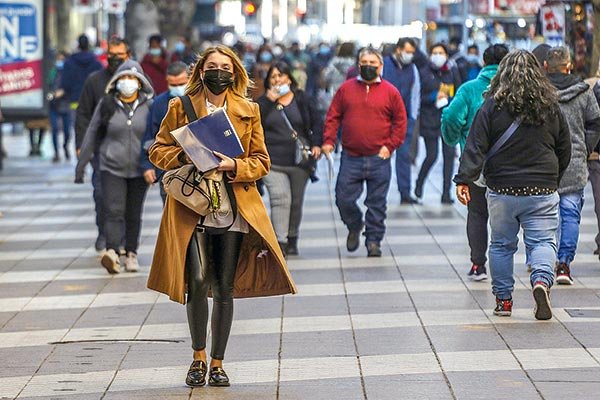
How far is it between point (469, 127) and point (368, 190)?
202cm

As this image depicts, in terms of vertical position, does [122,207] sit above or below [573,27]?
below

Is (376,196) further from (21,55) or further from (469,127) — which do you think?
(21,55)

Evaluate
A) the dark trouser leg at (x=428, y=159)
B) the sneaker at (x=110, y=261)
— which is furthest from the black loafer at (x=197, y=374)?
the dark trouser leg at (x=428, y=159)

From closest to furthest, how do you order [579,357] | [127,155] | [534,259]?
[579,357], [534,259], [127,155]

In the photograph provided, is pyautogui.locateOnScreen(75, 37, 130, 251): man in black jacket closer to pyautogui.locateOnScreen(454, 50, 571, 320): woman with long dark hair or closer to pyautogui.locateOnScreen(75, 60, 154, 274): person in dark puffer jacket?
pyautogui.locateOnScreen(75, 60, 154, 274): person in dark puffer jacket

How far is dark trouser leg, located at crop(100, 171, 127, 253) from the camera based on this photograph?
41.4ft

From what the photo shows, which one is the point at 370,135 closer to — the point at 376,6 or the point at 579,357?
the point at 579,357

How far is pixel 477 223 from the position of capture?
11758 mm

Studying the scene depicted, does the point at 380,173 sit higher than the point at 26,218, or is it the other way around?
the point at 380,173

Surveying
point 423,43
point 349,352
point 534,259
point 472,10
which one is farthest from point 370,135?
point 423,43

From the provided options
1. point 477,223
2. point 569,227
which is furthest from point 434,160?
point 569,227

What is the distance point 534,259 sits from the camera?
9930mm

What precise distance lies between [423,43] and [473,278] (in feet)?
77.1

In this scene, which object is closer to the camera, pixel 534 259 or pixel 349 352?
pixel 349 352
